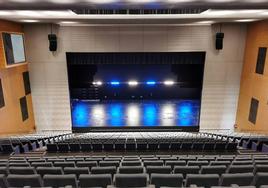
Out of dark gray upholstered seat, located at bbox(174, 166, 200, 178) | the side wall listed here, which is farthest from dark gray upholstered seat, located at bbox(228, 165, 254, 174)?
the side wall

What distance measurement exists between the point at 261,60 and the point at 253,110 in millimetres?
3117

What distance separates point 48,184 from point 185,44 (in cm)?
1371

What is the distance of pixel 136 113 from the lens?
Answer: 17.2 metres

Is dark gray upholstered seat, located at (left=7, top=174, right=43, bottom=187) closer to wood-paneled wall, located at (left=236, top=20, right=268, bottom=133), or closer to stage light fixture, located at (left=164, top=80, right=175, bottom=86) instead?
wood-paneled wall, located at (left=236, top=20, right=268, bottom=133)

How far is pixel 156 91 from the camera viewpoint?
19250 mm

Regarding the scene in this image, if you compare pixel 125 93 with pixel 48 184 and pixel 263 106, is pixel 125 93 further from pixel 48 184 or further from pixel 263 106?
pixel 48 184

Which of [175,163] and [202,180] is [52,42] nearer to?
[175,163]

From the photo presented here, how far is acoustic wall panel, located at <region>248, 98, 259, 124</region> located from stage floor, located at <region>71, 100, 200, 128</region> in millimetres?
3506

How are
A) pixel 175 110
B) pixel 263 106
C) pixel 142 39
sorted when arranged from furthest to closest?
pixel 175 110 → pixel 142 39 → pixel 263 106

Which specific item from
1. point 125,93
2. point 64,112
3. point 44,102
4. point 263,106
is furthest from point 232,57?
point 44,102

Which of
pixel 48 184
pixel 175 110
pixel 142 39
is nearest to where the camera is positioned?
pixel 48 184

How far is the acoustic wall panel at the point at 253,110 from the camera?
13.9m

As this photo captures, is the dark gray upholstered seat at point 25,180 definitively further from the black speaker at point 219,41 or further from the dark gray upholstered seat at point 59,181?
the black speaker at point 219,41

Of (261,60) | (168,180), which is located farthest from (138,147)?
(261,60)
